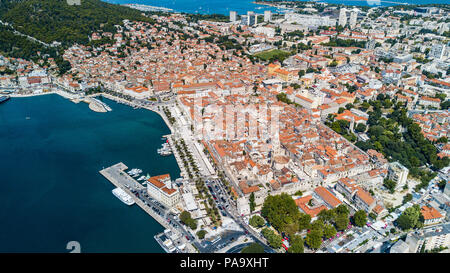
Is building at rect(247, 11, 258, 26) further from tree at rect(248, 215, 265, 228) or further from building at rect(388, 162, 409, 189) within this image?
tree at rect(248, 215, 265, 228)

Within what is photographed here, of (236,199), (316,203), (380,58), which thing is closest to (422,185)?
(316,203)

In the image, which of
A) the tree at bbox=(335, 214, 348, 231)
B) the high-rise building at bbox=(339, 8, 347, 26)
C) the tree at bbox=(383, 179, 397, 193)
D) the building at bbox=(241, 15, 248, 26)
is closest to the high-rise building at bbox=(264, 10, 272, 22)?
the building at bbox=(241, 15, 248, 26)

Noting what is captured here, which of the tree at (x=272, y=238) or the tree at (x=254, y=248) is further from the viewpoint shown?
the tree at (x=272, y=238)

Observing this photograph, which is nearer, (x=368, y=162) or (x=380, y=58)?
(x=368, y=162)

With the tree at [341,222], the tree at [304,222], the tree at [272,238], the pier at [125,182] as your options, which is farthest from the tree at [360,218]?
the pier at [125,182]

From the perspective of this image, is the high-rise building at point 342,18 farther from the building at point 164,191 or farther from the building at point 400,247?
the building at point 400,247

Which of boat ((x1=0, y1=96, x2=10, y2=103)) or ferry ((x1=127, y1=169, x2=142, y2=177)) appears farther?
boat ((x1=0, y1=96, x2=10, y2=103))

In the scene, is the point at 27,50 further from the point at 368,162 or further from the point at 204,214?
the point at 368,162
